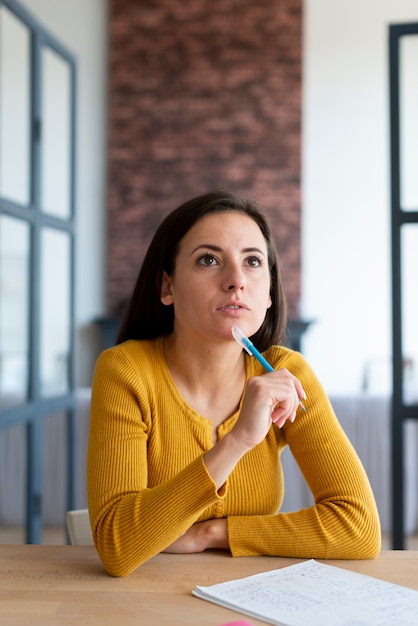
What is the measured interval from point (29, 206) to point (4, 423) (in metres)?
0.74

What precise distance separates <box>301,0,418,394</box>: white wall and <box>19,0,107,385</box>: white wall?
6.03 ft

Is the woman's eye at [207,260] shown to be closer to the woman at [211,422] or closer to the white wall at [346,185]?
the woman at [211,422]

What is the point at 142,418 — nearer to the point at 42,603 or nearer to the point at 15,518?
the point at 42,603

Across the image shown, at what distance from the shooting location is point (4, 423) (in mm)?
2428

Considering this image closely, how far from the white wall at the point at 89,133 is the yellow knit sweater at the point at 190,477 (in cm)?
545

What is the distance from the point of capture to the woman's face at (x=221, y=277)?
4.36 feet

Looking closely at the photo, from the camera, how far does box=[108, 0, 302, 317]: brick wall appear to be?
6770 mm

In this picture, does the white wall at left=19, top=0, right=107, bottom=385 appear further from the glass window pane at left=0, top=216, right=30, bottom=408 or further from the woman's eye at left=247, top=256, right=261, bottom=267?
the woman's eye at left=247, top=256, right=261, bottom=267

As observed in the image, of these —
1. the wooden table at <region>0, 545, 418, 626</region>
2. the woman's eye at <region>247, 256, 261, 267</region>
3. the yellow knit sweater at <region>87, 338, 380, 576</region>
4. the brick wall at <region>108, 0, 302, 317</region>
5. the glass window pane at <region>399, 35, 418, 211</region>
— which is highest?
the brick wall at <region>108, 0, 302, 317</region>

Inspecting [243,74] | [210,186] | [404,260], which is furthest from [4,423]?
[243,74]

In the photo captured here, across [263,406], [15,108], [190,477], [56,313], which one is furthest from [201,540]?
[15,108]

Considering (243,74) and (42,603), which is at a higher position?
(243,74)

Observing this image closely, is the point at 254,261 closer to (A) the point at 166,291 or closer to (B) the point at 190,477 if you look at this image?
(A) the point at 166,291

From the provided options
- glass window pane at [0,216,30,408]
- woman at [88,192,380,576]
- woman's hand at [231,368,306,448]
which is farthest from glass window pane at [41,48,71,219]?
woman's hand at [231,368,306,448]
